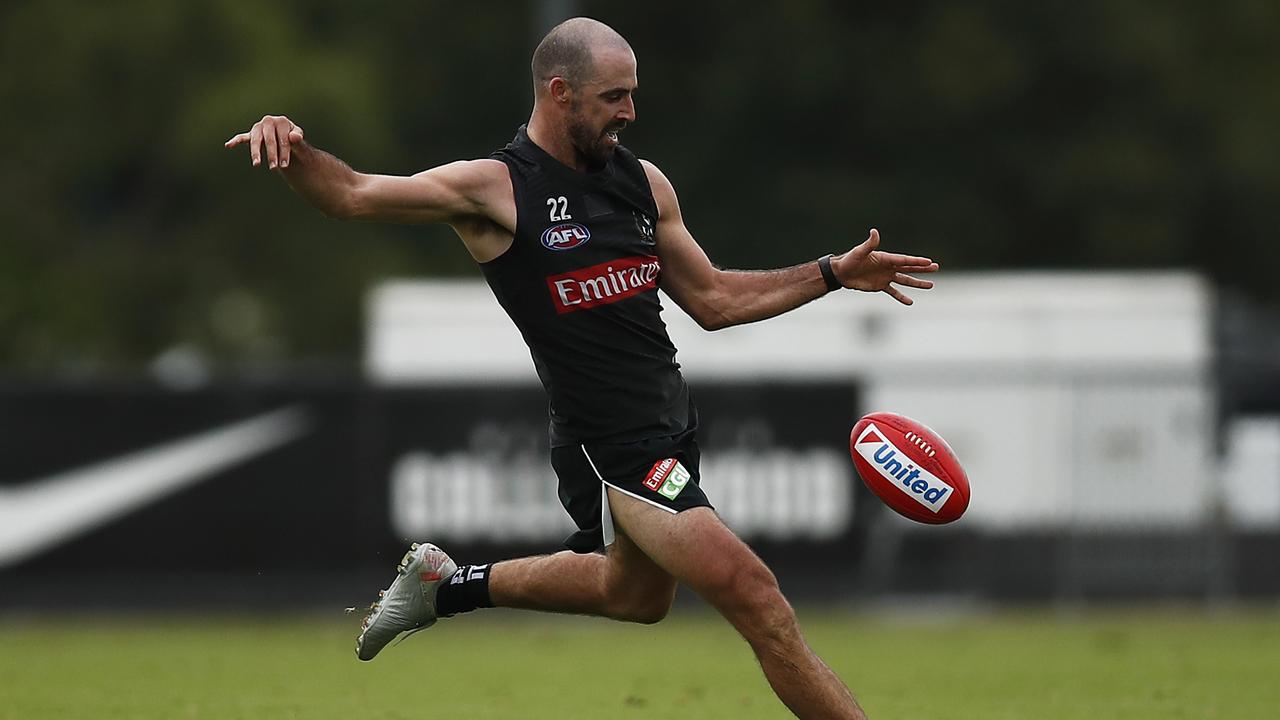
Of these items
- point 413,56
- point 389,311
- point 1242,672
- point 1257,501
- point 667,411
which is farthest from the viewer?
point 413,56

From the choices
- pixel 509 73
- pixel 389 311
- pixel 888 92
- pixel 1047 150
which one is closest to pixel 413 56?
pixel 509 73

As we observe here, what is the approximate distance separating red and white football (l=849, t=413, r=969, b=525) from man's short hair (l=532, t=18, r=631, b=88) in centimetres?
171

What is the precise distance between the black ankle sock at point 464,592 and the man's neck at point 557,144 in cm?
168

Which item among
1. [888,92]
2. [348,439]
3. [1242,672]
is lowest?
[1242,672]

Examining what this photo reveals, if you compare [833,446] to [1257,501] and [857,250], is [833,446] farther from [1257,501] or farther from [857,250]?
[857,250]

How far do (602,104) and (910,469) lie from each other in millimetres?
1793

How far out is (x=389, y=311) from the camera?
61.2 feet

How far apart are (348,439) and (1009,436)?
527 centimetres

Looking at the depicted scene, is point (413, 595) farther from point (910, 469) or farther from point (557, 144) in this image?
point (910, 469)

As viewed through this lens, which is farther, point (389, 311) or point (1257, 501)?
point (389, 311)

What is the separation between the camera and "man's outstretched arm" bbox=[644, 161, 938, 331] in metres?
8.04

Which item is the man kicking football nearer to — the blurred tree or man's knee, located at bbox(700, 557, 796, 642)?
man's knee, located at bbox(700, 557, 796, 642)

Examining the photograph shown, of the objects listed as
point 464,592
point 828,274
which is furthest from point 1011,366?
point 464,592

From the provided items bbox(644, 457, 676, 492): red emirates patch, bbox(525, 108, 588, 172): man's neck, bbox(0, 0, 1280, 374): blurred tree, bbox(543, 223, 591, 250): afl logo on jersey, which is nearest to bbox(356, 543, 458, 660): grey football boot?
bbox(644, 457, 676, 492): red emirates patch
